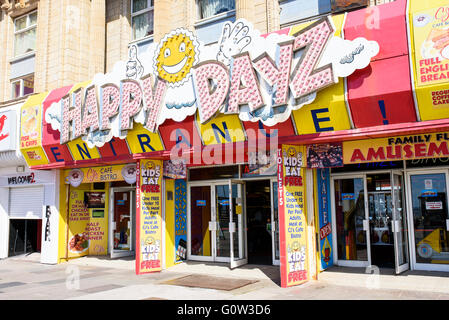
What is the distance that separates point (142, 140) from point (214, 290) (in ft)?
15.8

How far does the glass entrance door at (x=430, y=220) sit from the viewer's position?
994 cm

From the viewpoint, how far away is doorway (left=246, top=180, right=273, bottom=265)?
12625 millimetres

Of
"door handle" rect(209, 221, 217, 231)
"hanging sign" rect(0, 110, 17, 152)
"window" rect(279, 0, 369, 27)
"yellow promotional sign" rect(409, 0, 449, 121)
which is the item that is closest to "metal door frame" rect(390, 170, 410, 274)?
"yellow promotional sign" rect(409, 0, 449, 121)

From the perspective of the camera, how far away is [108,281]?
10445mm

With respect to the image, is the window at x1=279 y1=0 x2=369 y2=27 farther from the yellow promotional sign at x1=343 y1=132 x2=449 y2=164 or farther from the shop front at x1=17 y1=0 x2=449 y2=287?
the yellow promotional sign at x1=343 y1=132 x2=449 y2=164

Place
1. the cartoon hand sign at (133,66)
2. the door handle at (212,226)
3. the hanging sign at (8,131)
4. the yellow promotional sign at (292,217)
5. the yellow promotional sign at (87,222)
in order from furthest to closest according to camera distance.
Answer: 1. the yellow promotional sign at (87,222)
2. the hanging sign at (8,131)
3. the door handle at (212,226)
4. the cartoon hand sign at (133,66)
5. the yellow promotional sign at (292,217)

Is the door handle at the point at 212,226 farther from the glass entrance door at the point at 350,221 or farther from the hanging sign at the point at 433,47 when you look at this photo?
the hanging sign at the point at 433,47

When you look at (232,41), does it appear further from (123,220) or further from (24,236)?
(24,236)

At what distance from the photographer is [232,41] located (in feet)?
32.0

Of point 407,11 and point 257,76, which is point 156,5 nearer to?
point 257,76

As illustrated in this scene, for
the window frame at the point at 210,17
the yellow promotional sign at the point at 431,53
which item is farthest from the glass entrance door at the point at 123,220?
the yellow promotional sign at the point at 431,53

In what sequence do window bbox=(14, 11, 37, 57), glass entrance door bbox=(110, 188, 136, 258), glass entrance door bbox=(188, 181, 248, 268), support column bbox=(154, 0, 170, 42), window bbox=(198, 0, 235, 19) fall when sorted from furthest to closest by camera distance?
1. window bbox=(14, 11, 37, 57)
2. glass entrance door bbox=(110, 188, 136, 258)
3. support column bbox=(154, 0, 170, 42)
4. window bbox=(198, 0, 235, 19)
5. glass entrance door bbox=(188, 181, 248, 268)

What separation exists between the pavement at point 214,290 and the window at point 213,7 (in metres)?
8.11

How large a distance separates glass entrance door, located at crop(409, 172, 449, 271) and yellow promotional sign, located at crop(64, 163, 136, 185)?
8.05 meters
